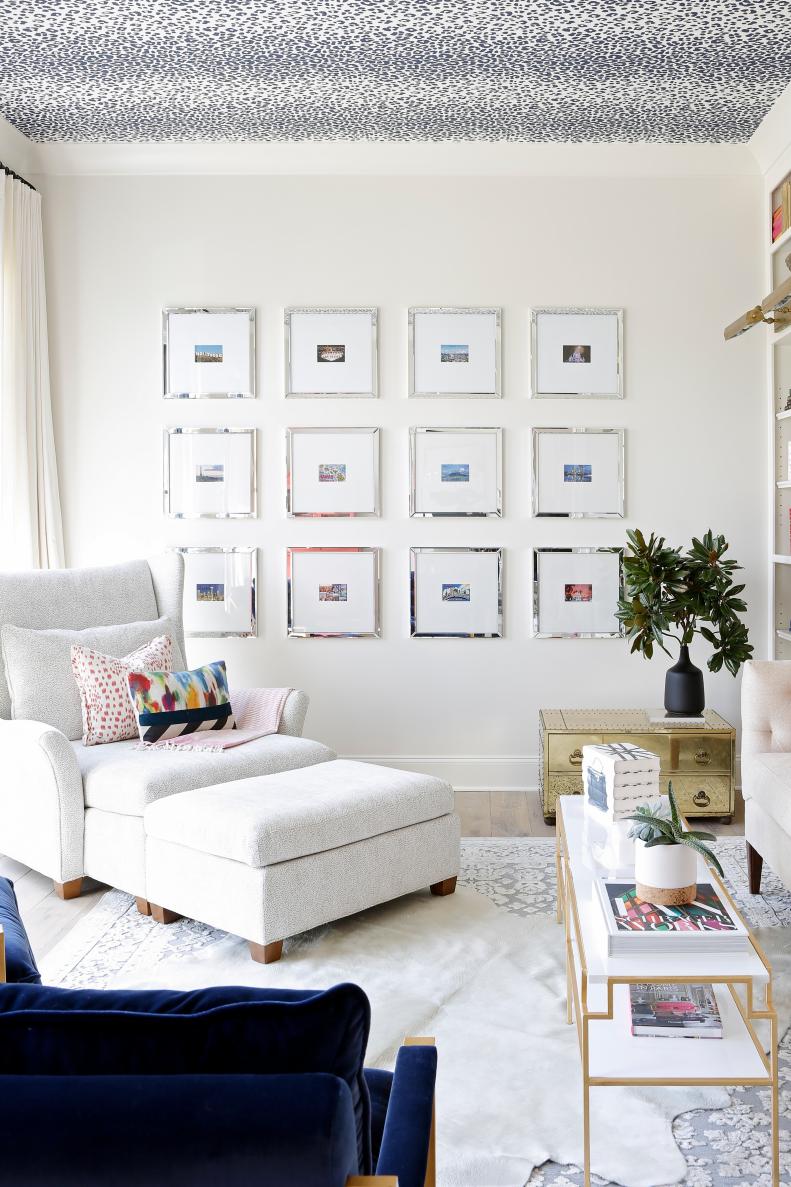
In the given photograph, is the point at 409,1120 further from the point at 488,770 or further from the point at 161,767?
the point at 488,770

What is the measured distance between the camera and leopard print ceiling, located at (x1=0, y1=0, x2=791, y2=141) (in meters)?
3.38

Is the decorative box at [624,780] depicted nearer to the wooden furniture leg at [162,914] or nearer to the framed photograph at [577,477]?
the wooden furniture leg at [162,914]

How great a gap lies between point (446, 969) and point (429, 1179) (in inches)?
60.5

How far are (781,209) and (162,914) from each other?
372 cm

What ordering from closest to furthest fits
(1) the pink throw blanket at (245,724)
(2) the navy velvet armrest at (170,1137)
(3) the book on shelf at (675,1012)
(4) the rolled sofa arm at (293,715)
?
(2) the navy velvet armrest at (170,1137) → (3) the book on shelf at (675,1012) → (1) the pink throw blanket at (245,724) → (4) the rolled sofa arm at (293,715)

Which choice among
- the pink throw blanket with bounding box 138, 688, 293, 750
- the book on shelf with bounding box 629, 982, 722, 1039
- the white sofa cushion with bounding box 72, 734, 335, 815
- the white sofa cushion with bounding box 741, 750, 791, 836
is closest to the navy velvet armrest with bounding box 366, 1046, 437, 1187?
the book on shelf with bounding box 629, 982, 722, 1039

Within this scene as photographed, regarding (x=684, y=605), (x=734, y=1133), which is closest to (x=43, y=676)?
(x=684, y=605)

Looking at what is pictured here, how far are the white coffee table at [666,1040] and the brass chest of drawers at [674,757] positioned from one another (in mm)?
1929

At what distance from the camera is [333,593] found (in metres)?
4.62

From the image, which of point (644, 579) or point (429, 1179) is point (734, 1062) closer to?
point (429, 1179)

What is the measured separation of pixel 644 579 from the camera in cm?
411

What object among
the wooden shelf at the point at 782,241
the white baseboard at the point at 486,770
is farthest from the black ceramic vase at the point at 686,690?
the wooden shelf at the point at 782,241

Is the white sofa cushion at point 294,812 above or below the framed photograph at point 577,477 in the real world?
below

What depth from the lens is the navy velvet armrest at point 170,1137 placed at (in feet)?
2.55
